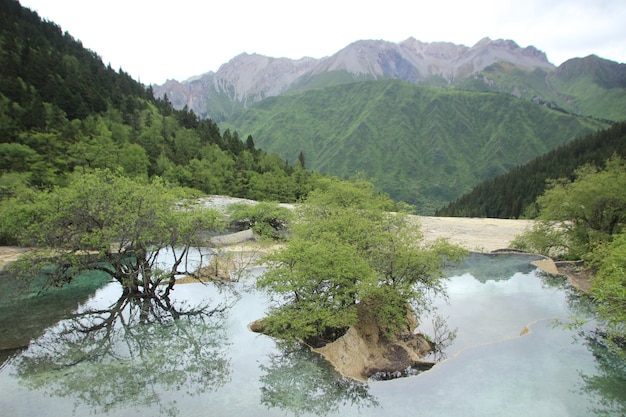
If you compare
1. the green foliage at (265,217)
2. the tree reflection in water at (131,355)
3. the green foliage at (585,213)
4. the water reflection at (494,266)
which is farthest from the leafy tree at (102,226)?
the green foliage at (585,213)

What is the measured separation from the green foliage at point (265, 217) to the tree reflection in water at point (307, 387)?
26.6 meters

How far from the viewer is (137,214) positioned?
2142 cm

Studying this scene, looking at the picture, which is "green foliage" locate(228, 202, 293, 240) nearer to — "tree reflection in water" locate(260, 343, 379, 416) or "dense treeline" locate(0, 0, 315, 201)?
"dense treeline" locate(0, 0, 315, 201)

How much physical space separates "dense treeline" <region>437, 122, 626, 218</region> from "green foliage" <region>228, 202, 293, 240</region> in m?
104

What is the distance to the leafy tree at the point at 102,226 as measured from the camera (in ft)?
65.9

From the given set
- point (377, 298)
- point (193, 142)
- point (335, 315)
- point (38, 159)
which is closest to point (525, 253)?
point (377, 298)

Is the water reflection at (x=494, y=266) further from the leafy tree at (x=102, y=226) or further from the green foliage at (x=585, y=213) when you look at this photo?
the leafy tree at (x=102, y=226)

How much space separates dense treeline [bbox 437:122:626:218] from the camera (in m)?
128

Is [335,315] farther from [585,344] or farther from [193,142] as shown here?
[193,142]

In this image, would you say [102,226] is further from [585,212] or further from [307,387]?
[585,212]

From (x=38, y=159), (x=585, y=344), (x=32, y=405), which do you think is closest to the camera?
(x=32, y=405)

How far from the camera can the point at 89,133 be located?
65.8 m

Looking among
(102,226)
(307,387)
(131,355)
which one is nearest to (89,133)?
(102,226)

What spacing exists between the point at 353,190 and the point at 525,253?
19.8 m
